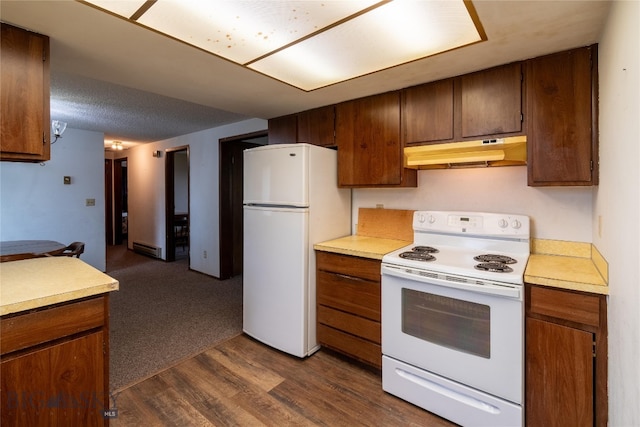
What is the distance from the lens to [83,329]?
1380 millimetres

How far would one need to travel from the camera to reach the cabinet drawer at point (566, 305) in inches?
57.0

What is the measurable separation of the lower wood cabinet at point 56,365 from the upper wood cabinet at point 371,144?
190 centimetres

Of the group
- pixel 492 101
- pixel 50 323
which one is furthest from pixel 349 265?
pixel 50 323

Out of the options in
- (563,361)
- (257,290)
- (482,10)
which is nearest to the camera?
(482,10)

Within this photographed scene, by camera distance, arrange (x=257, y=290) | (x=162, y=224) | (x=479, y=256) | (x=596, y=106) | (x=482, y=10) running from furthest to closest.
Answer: (x=162, y=224) → (x=257, y=290) → (x=479, y=256) → (x=596, y=106) → (x=482, y=10)

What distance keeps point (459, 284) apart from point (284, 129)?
2216mm

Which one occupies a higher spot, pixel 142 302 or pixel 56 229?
pixel 56 229

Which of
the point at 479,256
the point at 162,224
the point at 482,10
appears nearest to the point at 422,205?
the point at 479,256

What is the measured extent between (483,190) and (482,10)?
1.28 metres

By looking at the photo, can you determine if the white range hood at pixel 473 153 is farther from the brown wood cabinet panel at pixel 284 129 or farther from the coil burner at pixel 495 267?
the brown wood cabinet panel at pixel 284 129

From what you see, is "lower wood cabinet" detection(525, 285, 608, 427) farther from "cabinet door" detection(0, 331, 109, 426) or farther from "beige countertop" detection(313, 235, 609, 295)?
"cabinet door" detection(0, 331, 109, 426)

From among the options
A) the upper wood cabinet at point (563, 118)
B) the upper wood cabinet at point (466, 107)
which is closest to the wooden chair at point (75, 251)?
the upper wood cabinet at point (466, 107)

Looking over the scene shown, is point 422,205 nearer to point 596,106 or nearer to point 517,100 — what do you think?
point 517,100

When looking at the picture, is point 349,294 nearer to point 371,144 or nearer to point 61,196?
point 371,144
